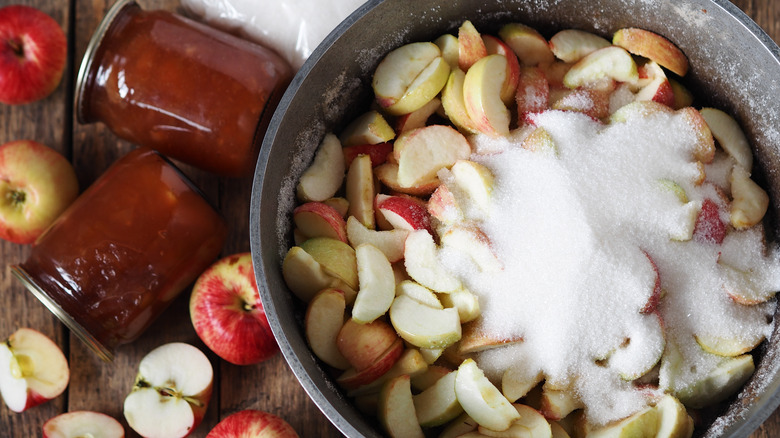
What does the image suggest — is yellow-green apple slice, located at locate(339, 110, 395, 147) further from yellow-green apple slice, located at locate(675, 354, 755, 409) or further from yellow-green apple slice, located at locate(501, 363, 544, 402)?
yellow-green apple slice, located at locate(675, 354, 755, 409)

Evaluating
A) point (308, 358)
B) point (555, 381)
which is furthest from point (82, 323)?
point (555, 381)

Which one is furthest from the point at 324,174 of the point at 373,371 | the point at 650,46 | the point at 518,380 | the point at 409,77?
the point at 650,46

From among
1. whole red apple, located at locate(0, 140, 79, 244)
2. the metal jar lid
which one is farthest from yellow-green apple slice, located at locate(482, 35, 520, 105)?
whole red apple, located at locate(0, 140, 79, 244)

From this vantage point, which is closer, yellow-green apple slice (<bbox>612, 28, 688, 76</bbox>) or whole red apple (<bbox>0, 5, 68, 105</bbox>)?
yellow-green apple slice (<bbox>612, 28, 688, 76</bbox>)

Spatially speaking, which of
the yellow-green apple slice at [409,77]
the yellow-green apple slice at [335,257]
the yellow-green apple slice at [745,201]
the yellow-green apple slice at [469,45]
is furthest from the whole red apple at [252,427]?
the yellow-green apple slice at [745,201]

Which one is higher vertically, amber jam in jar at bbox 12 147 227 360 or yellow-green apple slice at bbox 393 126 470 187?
yellow-green apple slice at bbox 393 126 470 187

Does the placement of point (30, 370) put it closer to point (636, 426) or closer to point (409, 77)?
point (409, 77)
